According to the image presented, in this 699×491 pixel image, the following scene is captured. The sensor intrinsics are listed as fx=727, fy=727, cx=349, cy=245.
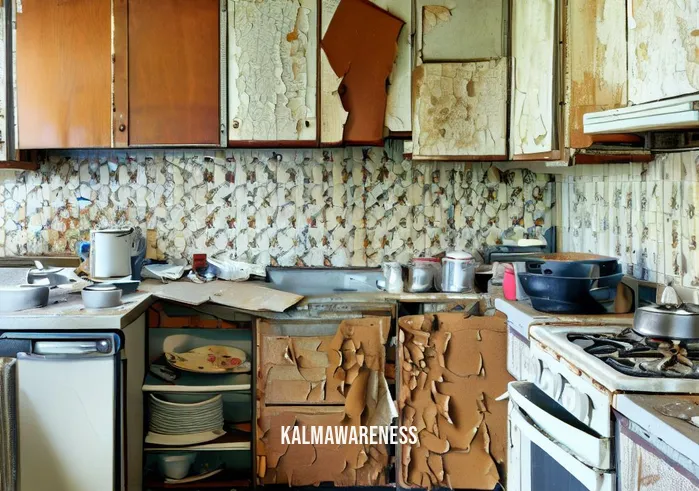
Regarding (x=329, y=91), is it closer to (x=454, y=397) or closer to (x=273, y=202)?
(x=273, y=202)

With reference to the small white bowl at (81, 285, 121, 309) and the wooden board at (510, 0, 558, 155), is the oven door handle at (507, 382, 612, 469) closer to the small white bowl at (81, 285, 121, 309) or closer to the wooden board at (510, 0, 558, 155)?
the wooden board at (510, 0, 558, 155)

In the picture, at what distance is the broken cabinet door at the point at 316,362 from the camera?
316 cm

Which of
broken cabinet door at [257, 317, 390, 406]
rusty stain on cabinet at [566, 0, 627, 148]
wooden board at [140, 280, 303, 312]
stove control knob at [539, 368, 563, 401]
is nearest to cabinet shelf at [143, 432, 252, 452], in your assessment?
broken cabinet door at [257, 317, 390, 406]

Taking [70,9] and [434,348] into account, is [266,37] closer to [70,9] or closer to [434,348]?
[70,9]

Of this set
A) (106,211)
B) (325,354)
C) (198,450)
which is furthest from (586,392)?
(106,211)

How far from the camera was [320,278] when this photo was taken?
12.2 ft

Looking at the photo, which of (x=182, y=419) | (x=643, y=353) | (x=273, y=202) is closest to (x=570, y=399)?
(x=643, y=353)

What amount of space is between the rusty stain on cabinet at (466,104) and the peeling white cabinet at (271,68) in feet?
1.77

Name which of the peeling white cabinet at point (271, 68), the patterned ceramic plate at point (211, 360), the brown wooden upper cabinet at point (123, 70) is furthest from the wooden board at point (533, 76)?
the patterned ceramic plate at point (211, 360)

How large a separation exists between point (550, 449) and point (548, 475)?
0.18 meters

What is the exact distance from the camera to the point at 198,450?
3.18 metres

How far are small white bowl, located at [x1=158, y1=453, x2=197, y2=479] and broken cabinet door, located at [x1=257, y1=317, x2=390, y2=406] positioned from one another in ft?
1.45

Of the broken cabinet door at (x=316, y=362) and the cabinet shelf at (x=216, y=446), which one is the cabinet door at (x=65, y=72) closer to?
the broken cabinet door at (x=316, y=362)

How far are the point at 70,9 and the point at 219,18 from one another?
68cm
